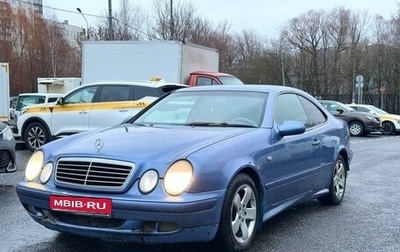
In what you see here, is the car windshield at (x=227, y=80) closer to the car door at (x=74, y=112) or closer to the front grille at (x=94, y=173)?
the car door at (x=74, y=112)

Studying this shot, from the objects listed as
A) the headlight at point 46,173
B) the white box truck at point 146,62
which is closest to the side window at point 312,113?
the headlight at point 46,173

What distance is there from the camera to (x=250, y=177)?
14.6 ft

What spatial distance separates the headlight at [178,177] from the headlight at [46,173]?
1021 millimetres

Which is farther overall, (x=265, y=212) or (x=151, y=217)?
(x=265, y=212)

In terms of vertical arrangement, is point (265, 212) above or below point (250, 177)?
below

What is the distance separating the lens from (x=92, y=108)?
11.8 m

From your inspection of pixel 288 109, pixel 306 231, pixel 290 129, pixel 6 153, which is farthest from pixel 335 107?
pixel 290 129

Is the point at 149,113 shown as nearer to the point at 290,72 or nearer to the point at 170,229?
the point at 170,229

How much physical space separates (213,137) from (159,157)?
2.05 ft

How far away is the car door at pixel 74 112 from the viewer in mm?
→ 11812

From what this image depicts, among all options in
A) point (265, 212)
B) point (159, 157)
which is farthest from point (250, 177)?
point (159, 157)

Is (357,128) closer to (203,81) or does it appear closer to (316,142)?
(203,81)

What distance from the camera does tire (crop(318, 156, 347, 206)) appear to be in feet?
20.7

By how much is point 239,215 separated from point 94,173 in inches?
48.4
